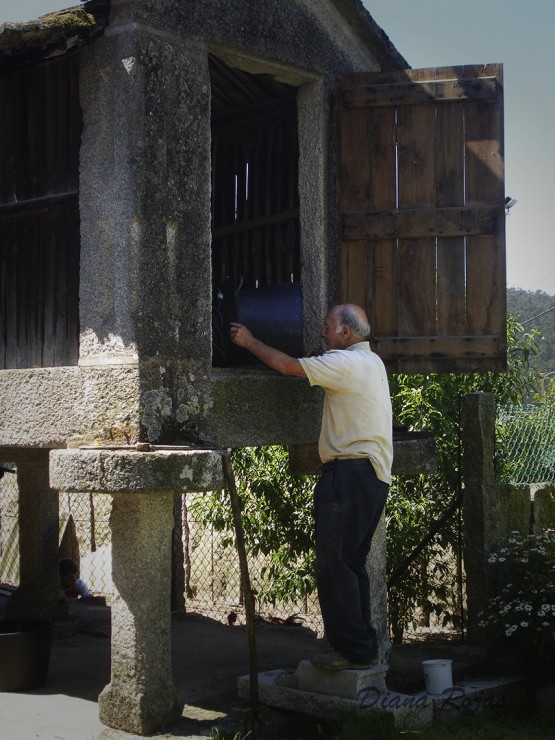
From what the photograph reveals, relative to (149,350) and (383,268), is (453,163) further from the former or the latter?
(149,350)

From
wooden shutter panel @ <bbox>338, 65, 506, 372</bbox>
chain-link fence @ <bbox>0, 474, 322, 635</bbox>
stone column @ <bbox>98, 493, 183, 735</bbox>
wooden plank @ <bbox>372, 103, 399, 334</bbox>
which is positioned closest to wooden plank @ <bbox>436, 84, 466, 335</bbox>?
wooden shutter panel @ <bbox>338, 65, 506, 372</bbox>

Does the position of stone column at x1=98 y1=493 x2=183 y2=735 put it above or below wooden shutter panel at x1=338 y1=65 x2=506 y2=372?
below

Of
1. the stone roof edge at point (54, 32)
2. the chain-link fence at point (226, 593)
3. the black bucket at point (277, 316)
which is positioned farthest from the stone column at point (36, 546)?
the stone roof edge at point (54, 32)

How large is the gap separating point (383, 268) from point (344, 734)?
9.12ft

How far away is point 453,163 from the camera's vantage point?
6.27m

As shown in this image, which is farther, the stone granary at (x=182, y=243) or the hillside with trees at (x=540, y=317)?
the hillside with trees at (x=540, y=317)

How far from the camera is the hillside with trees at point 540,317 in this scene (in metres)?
40.3

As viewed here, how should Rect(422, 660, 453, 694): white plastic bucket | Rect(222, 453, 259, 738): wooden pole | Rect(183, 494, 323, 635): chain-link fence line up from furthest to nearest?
Rect(183, 494, 323, 635): chain-link fence, Rect(422, 660, 453, 694): white plastic bucket, Rect(222, 453, 259, 738): wooden pole

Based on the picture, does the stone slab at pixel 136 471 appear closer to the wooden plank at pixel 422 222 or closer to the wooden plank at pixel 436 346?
the wooden plank at pixel 436 346

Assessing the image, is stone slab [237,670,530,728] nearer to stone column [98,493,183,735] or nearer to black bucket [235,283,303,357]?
stone column [98,493,183,735]

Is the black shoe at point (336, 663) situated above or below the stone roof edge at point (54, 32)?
below

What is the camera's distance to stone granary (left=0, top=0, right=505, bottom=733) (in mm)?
5426

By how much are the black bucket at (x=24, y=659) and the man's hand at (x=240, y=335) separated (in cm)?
237

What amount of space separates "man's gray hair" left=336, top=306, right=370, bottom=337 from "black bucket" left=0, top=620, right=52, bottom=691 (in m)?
2.82
